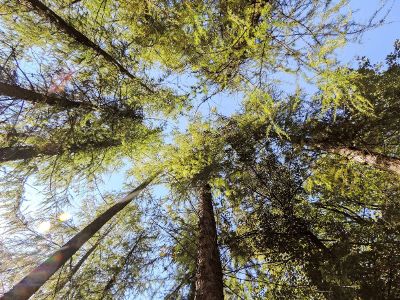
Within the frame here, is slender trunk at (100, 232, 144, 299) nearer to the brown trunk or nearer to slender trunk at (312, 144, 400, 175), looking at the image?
the brown trunk

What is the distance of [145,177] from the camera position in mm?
11500

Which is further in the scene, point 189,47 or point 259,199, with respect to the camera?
point 259,199

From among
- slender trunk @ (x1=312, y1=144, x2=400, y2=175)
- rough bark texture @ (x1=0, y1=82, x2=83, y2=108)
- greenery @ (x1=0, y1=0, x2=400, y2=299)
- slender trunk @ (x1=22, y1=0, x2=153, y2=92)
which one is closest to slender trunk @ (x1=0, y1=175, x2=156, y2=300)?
greenery @ (x1=0, y1=0, x2=400, y2=299)

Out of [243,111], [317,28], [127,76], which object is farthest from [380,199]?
[127,76]

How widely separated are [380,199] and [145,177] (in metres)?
7.67

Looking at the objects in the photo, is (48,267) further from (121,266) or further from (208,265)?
(208,265)

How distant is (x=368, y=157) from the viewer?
6961 mm

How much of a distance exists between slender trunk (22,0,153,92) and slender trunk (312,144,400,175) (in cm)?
501

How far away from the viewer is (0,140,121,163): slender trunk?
7.55 metres

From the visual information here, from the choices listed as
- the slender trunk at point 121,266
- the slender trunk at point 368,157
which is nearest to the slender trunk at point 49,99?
the slender trunk at point 121,266

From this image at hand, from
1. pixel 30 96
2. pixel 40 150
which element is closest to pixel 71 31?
pixel 30 96

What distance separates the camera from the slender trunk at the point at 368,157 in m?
6.46

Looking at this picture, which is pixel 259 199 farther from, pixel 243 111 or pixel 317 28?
pixel 317 28

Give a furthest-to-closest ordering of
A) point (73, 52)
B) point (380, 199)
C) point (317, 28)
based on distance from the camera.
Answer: point (380, 199)
point (73, 52)
point (317, 28)
